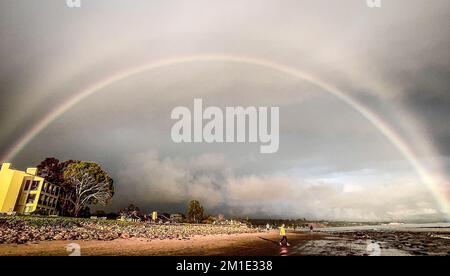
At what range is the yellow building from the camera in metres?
59.7

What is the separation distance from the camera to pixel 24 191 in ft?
203

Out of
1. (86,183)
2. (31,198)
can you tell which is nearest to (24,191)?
(31,198)

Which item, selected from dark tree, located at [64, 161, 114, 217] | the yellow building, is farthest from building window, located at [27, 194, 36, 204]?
dark tree, located at [64, 161, 114, 217]

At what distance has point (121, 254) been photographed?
23203 millimetres

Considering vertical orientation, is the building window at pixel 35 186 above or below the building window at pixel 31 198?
above

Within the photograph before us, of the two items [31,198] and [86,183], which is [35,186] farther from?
[86,183]

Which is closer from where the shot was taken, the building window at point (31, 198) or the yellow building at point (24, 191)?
the yellow building at point (24, 191)

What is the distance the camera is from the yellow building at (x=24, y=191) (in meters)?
59.7

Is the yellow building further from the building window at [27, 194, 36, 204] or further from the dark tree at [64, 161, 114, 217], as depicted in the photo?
the dark tree at [64, 161, 114, 217]

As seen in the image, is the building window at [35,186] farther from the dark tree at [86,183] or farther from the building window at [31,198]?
the dark tree at [86,183]

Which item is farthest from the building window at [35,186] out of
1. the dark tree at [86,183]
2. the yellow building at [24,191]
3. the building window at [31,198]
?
the dark tree at [86,183]
